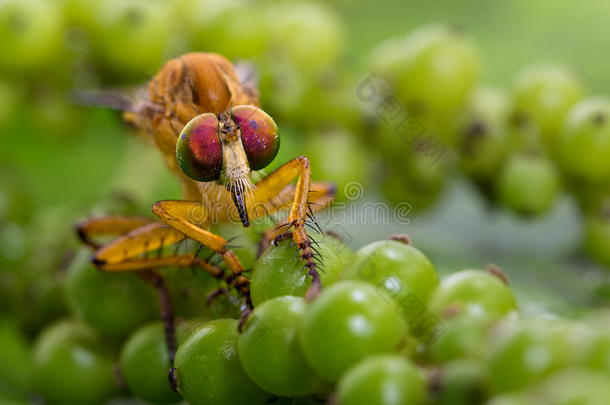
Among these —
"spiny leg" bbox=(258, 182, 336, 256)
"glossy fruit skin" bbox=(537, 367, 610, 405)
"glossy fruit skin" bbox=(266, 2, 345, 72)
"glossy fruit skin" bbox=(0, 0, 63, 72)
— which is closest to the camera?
"glossy fruit skin" bbox=(537, 367, 610, 405)

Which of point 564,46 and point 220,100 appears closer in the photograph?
point 220,100

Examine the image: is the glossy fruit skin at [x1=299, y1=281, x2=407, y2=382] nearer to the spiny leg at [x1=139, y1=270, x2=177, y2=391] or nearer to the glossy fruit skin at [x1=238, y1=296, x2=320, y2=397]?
the glossy fruit skin at [x1=238, y1=296, x2=320, y2=397]

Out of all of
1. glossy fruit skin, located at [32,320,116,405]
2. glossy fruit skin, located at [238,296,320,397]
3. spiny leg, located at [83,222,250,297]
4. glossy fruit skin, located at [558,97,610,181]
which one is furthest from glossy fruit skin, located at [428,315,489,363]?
glossy fruit skin, located at [558,97,610,181]

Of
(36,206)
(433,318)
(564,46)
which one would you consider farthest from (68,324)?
(564,46)

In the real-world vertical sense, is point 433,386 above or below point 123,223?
below

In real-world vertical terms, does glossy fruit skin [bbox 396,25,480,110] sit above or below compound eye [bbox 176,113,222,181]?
above

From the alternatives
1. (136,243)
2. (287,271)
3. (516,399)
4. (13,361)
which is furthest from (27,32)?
(516,399)

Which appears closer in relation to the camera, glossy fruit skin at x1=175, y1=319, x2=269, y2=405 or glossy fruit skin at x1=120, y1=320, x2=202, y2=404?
glossy fruit skin at x1=175, y1=319, x2=269, y2=405

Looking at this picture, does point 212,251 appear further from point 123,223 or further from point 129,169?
point 129,169
